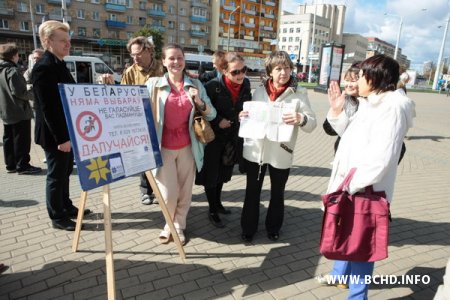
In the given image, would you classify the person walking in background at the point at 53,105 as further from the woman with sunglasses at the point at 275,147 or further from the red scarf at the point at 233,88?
the woman with sunglasses at the point at 275,147

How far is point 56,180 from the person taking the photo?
3455 mm

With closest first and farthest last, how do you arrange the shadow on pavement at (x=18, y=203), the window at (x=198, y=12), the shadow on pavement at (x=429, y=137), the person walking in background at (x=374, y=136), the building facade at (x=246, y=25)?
the person walking in background at (x=374, y=136) < the shadow on pavement at (x=18, y=203) < the shadow on pavement at (x=429, y=137) < the window at (x=198, y=12) < the building facade at (x=246, y=25)

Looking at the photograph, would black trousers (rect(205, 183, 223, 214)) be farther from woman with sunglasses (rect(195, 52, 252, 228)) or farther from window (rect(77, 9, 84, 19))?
window (rect(77, 9, 84, 19))

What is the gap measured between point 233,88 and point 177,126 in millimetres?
812

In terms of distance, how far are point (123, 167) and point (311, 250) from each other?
7.21 ft

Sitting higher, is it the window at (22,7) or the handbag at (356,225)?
the window at (22,7)

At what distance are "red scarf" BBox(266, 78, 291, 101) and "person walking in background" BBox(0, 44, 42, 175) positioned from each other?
416cm

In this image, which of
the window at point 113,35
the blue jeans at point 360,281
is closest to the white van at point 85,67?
the blue jeans at point 360,281

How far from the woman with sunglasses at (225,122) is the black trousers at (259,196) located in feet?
1.15

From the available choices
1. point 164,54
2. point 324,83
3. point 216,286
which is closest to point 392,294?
point 216,286

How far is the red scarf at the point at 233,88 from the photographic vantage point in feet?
11.6

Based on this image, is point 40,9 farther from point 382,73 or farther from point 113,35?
point 382,73

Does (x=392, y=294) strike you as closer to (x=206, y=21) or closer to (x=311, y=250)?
(x=311, y=250)

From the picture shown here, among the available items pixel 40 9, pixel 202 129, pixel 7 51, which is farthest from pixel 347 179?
pixel 40 9
